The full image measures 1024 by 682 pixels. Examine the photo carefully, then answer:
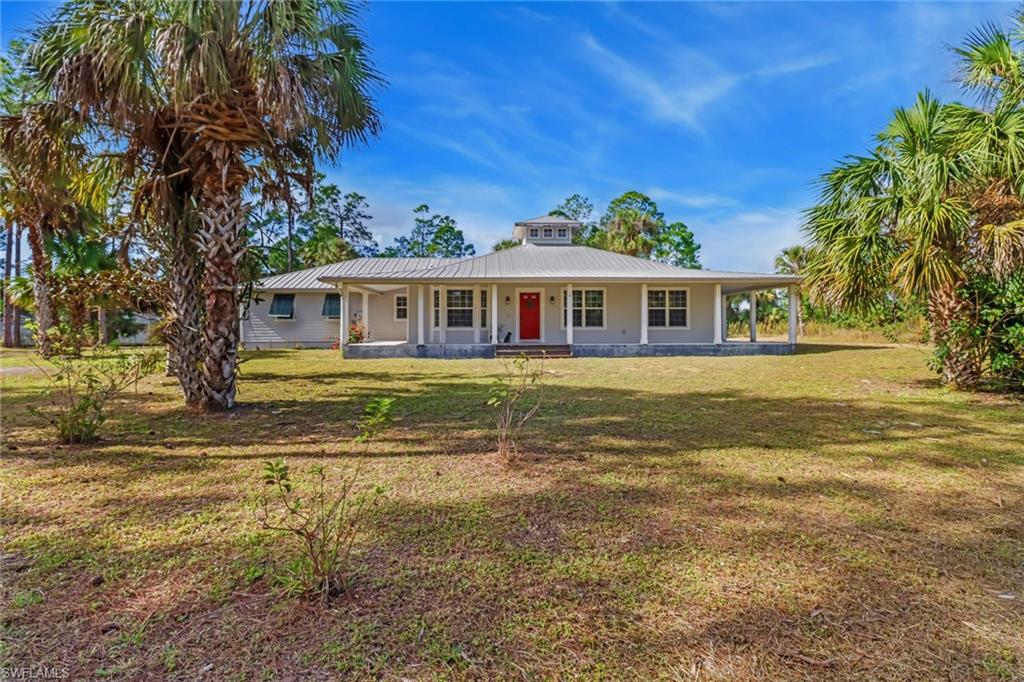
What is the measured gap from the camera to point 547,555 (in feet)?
9.30

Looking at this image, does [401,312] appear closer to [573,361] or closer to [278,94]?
[573,361]

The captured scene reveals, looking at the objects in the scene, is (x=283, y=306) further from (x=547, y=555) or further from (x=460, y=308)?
(x=547, y=555)

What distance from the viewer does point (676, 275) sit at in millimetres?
16797

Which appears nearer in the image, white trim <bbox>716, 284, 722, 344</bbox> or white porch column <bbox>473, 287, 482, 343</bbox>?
white trim <bbox>716, 284, 722, 344</bbox>

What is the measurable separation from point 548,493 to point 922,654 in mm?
2302

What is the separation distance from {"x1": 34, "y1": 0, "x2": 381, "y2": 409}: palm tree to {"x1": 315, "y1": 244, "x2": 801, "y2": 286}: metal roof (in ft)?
29.7

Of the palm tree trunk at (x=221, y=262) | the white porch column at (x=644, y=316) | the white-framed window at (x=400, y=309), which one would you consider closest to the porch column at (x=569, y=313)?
the white porch column at (x=644, y=316)

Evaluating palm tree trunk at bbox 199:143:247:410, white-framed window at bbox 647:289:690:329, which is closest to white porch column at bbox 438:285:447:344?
white-framed window at bbox 647:289:690:329

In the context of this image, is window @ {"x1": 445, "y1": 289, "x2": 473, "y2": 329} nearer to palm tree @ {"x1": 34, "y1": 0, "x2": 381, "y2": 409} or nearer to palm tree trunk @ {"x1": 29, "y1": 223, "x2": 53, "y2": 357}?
palm tree @ {"x1": 34, "y1": 0, "x2": 381, "y2": 409}

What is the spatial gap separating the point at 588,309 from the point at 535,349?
2917mm

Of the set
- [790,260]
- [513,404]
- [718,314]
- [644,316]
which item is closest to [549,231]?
[644,316]

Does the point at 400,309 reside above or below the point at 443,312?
above

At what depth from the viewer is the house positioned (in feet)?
54.1

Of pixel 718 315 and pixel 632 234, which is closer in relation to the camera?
pixel 718 315
